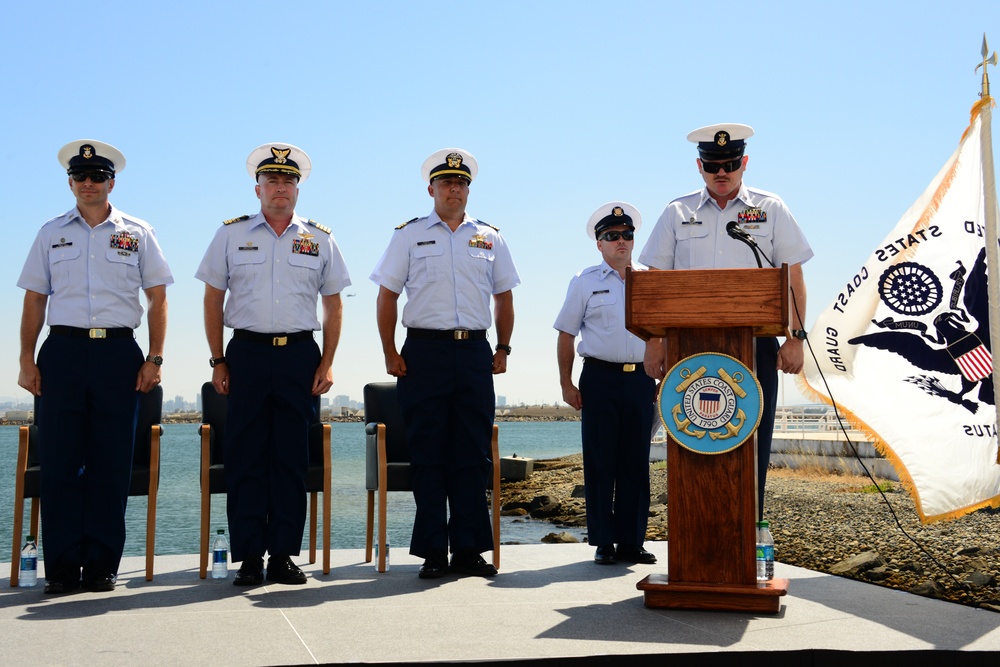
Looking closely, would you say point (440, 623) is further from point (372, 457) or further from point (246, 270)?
point (246, 270)

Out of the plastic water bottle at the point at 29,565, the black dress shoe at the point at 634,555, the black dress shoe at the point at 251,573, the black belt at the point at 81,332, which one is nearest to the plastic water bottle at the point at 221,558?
the black dress shoe at the point at 251,573

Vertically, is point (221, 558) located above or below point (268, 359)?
below

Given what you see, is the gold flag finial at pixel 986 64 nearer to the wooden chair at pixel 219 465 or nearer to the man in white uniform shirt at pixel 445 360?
the man in white uniform shirt at pixel 445 360

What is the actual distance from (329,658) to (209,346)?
2128 mm

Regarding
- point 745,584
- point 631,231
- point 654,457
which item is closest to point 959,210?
point 631,231

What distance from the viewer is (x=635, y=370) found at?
532cm

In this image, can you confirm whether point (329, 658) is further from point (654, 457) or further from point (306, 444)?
point (654, 457)

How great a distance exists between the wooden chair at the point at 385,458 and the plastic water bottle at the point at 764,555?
4.47 feet

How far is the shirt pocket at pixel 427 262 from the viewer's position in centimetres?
480

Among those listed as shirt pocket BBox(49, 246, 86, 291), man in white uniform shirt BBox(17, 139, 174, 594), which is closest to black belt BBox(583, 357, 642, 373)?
man in white uniform shirt BBox(17, 139, 174, 594)

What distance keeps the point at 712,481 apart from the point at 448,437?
1.57 m

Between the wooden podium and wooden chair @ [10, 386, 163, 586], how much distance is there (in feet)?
7.61

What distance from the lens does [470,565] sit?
4785mm

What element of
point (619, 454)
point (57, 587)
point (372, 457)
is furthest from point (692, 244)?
point (57, 587)
